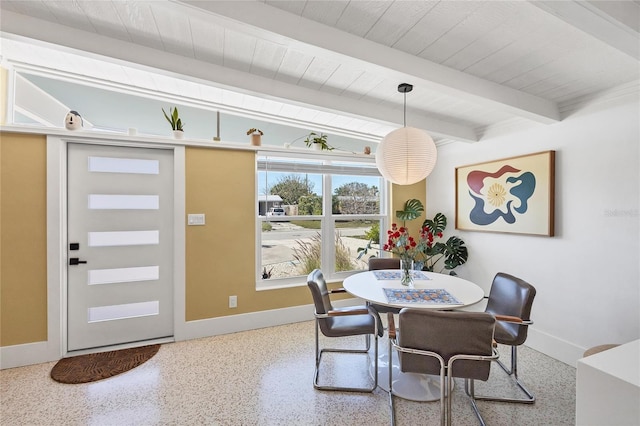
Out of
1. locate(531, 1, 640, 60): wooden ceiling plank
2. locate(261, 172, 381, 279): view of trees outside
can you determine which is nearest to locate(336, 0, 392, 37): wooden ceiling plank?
locate(531, 1, 640, 60): wooden ceiling plank

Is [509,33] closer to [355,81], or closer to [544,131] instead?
[355,81]

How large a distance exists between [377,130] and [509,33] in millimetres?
1982

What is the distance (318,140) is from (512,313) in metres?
2.64

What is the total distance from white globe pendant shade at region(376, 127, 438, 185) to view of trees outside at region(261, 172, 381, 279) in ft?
5.05

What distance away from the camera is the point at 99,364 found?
94.3 inches

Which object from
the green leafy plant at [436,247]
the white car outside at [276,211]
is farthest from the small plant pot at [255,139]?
Answer: the green leafy plant at [436,247]

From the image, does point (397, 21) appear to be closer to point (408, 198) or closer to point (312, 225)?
point (312, 225)

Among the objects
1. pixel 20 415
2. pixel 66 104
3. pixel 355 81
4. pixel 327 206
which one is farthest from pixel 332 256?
pixel 66 104

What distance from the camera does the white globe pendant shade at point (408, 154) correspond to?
210 cm

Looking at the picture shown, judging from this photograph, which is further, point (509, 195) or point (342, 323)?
point (509, 195)

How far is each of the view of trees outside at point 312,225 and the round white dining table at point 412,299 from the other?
1.14 m

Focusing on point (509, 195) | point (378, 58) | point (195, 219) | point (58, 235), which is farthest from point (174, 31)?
point (509, 195)

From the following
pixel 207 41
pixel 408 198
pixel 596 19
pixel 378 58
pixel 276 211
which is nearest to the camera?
pixel 596 19

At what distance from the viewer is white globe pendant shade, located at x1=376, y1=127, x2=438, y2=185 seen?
210 cm
